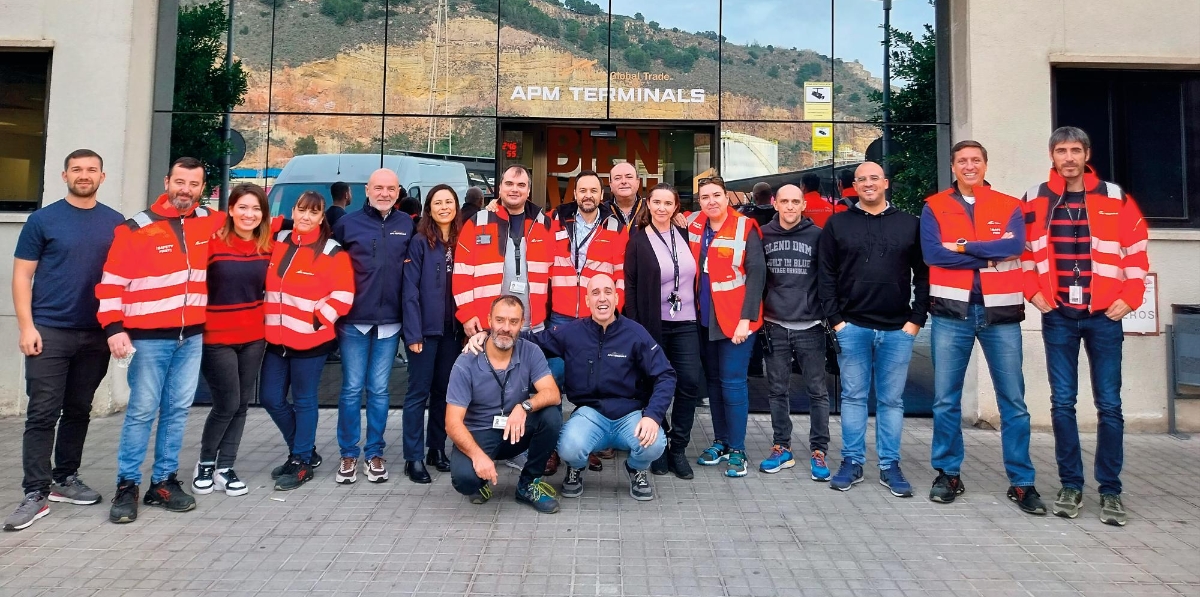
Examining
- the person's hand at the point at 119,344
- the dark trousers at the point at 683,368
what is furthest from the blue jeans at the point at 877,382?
the person's hand at the point at 119,344

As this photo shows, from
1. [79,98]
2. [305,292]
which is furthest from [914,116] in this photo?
[79,98]

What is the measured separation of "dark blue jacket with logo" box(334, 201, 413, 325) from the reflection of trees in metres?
5.04

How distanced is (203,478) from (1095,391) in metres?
5.70

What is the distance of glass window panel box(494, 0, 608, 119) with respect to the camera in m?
7.57

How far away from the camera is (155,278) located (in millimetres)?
4203

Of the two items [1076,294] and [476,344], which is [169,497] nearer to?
[476,344]

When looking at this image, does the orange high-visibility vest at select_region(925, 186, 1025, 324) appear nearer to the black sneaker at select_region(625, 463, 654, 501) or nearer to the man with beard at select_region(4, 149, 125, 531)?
the black sneaker at select_region(625, 463, 654, 501)

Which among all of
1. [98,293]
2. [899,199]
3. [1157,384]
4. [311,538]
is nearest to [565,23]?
[899,199]

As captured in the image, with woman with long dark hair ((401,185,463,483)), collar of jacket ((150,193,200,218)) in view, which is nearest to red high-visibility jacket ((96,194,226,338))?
collar of jacket ((150,193,200,218))

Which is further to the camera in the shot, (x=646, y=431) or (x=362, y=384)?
(x=362, y=384)

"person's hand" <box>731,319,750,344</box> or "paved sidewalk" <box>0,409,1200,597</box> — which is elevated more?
"person's hand" <box>731,319,750,344</box>

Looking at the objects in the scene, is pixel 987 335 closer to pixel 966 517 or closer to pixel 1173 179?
pixel 966 517

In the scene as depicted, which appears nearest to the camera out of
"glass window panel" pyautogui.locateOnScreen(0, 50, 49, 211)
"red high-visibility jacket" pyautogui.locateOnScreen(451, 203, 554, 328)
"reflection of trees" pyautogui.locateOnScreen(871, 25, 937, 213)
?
"red high-visibility jacket" pyautogui.locateOnScreen(451, 203, 554, 328)

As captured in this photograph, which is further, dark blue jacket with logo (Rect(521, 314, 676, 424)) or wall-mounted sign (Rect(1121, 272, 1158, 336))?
wall-mounted sign (Rect(1121, 272, 1158, 336))
